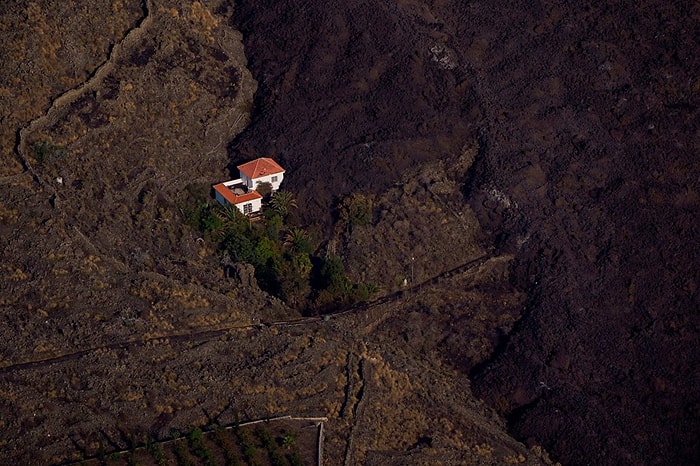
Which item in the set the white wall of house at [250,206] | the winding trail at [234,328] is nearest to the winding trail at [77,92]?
the white wall of house at [250,206]

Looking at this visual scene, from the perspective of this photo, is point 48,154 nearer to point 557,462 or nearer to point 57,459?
point 57,459

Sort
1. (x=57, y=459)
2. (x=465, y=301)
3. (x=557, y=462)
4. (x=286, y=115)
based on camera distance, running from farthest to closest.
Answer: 1. (x=286, y=115)
2. (x=465, y=301)
3. (x=557, y=462)
4. (x=57, y=459)

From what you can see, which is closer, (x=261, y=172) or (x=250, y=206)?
(x=250, y=206)

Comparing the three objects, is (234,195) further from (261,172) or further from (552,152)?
(552,152)

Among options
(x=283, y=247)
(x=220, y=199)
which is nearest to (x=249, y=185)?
(x=220, y=199)

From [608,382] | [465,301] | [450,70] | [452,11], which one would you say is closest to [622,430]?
[608,382]

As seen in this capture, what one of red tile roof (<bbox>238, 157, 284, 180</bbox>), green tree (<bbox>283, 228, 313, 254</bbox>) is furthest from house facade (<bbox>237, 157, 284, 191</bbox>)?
green tree (<bbox>283, 228, 313, 254</bbox>)

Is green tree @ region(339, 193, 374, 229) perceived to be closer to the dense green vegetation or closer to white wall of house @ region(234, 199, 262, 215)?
the dense green vegetation
